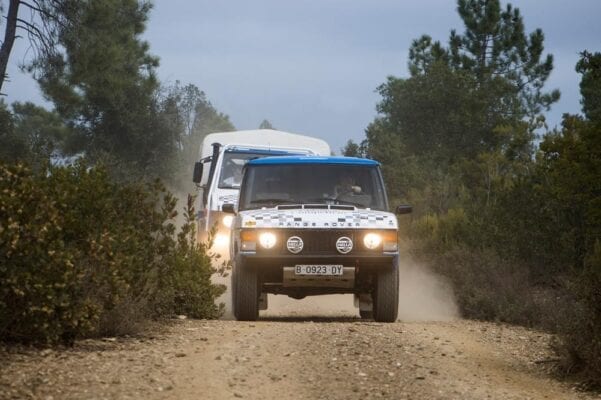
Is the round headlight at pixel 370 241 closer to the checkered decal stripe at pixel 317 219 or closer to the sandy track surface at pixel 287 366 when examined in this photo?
the checkered decal stripe at pixel 317 219

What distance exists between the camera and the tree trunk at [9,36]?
1334 inches

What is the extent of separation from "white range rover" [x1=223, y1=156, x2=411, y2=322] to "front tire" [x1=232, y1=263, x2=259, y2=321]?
1 cm

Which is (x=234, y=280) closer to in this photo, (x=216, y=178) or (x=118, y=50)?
(x=216, y=178)

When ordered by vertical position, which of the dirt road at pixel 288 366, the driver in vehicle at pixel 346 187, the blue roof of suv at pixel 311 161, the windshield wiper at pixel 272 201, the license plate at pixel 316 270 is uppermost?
the blue roof of suv at pixel 311 161

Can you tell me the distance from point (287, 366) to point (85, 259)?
2.52 meters

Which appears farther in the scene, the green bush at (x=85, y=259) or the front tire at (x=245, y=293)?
the front tire at (x=245, y=293)

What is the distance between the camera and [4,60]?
33938mm

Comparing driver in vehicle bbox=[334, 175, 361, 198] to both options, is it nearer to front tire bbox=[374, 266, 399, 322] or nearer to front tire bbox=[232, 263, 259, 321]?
front tire bbox=[374, 266, 399, 322]

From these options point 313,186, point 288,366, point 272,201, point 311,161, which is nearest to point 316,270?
point 272,201

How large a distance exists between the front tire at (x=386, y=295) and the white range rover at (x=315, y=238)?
0.04 feet

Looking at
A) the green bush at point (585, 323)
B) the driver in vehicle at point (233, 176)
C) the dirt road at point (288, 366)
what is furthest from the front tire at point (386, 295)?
the driver in vehicle at point (233, 176)

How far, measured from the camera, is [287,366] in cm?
962

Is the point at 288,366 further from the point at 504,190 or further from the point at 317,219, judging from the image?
the point at 504,190

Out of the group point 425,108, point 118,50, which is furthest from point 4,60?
point 425,108
